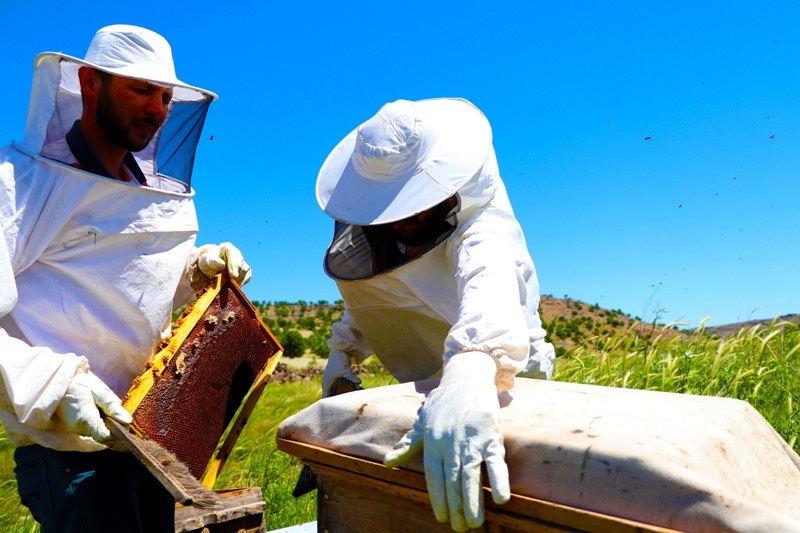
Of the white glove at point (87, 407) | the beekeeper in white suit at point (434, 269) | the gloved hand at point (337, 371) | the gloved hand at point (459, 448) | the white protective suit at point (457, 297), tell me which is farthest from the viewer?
the gloved hand at point (337, 371)

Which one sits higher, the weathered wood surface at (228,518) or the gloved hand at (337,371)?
the gloved hand at (337,371)

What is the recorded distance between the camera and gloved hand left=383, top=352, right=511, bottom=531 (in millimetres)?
1959

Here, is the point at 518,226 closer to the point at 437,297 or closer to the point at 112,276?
the point at 437,297

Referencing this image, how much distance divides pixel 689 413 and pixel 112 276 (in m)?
2.29

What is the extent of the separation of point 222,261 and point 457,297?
1.19 meters

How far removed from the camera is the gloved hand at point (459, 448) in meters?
1.96

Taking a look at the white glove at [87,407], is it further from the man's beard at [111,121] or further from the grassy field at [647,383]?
the grassy field at [647,383]

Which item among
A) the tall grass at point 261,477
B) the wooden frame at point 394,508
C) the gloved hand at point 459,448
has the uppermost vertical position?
the gloved hand at point 459,448

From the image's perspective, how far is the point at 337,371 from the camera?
3.66 m

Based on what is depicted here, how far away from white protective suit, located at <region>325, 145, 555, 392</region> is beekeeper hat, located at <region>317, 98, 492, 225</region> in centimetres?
10

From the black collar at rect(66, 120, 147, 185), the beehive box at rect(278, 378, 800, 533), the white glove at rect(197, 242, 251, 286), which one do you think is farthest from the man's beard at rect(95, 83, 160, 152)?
the beehive box at rect(278, 378, 800, 533)

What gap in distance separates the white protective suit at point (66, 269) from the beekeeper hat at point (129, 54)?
6.0 inches

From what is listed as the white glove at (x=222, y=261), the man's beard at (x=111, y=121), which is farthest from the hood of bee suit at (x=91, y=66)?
the white glove at (x=222, y=261)

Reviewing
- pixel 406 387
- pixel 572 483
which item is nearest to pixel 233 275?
pixel 406 387
